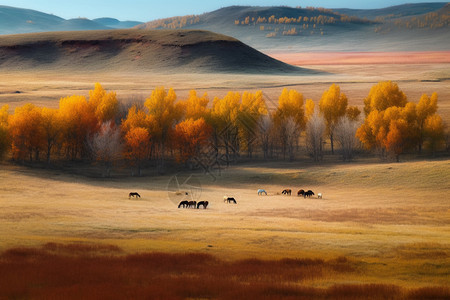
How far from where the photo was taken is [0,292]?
19.7m

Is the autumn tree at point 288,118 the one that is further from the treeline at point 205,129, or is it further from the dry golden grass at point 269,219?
the dry golden grass at point 269,219

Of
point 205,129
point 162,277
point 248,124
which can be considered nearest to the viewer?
point 162,277

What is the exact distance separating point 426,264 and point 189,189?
161 feet

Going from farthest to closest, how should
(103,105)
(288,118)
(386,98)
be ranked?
1. (386,98)
2. (288,118)
3. (103,105)

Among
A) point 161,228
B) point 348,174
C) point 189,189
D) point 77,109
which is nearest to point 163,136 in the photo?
point 77,109

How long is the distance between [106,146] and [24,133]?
1468 centimetres

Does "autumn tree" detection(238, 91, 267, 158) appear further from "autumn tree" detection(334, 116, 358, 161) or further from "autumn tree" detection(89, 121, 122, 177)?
"autumn tree" detection(89, 121, 122, 177)

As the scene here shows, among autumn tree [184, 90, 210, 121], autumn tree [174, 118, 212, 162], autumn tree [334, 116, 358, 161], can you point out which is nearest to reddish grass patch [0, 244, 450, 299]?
autumn tree [174, 118, 212, 162]

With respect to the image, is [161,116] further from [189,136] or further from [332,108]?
[332,108]

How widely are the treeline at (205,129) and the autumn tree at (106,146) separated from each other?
169 millimetres

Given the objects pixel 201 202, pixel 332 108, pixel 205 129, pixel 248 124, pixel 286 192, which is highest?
pixel 332 108

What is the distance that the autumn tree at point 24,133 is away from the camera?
290ft

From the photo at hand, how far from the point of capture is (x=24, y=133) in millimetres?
88750

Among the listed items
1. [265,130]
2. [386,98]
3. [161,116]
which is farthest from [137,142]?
[386,98]
